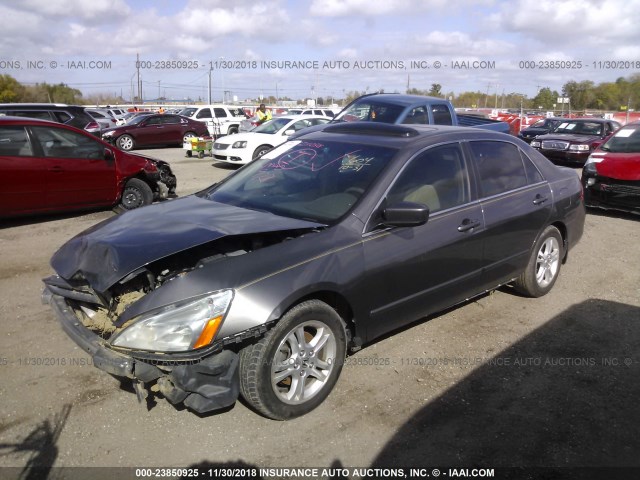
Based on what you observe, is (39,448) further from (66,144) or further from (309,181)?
(66,144)

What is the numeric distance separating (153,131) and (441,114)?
544 inches

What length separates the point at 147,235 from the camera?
3.34 meters

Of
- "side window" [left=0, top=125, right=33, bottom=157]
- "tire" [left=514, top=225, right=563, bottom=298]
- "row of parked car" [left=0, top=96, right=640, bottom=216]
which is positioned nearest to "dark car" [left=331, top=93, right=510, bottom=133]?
"row of parked car" [left=0, top=96, right=640, bottom=216]

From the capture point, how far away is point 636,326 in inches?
184

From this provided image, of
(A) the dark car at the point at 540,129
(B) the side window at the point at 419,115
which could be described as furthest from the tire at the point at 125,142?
(A) the dark car at the point at 540,129

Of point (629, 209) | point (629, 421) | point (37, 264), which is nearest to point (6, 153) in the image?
point (37, 264)

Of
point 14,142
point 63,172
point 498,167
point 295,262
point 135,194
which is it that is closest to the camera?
point 295,262

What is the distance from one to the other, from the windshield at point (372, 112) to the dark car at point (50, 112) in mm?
7668

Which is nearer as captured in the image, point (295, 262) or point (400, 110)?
point (295, 262)

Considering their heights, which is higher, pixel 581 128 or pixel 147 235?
pixel 581 128

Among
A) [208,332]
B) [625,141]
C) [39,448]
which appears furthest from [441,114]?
[39,448]

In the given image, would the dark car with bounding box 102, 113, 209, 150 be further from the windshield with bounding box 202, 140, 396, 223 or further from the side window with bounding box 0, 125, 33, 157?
the windshield with bounding box 202, 140, 396, 223

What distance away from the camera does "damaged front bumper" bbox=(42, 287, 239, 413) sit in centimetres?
280

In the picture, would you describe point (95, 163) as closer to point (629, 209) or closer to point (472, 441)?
point (472, 441)
